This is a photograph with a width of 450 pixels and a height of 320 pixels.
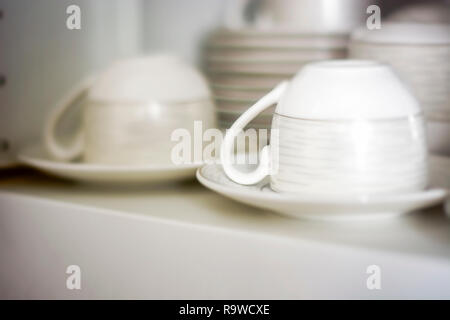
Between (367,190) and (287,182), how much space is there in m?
0.06

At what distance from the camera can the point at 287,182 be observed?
1.52 ft

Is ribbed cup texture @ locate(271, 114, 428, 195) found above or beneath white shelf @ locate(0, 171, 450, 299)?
above

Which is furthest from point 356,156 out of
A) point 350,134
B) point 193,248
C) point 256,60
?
point 256,60

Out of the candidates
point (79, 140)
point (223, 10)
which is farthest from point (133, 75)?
point (223, 10)

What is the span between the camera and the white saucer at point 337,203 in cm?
42

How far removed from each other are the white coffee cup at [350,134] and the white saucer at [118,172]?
0.12 meters

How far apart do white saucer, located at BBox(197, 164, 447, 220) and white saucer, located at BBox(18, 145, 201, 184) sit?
0.08 m

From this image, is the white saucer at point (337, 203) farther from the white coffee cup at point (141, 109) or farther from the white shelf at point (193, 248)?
the white coffee cup at point (141, 109)

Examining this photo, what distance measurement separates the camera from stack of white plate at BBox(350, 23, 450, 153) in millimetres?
549

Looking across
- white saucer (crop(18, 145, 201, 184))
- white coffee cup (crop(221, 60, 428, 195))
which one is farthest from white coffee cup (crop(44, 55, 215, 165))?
white coffee cup (crop(221, 60, 428, 195))

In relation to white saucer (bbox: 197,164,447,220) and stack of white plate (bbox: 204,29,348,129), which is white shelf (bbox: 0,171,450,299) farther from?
stack of white plate (bbox: 204,29,348,129)

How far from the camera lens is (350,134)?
434mm

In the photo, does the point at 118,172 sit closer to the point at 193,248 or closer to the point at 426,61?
the point at 193,248

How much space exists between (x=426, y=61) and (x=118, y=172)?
0.91ft
